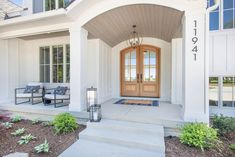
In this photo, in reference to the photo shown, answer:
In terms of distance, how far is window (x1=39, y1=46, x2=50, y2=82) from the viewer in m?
6.95

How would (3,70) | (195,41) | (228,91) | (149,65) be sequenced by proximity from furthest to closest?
(149,65) < (3,70) < (228,91) < (195,41)

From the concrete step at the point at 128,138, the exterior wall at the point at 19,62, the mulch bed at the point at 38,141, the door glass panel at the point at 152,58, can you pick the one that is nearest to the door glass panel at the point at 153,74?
the door glass panel at the point at 152,58

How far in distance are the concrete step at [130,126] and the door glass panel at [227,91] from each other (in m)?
3.01

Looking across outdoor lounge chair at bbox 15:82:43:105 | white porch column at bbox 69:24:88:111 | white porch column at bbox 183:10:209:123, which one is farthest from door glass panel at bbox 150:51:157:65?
outdoor lounge chair at bbox 15:82:43:105

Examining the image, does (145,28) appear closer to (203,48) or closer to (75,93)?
(203,48)

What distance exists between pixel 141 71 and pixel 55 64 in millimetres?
3839

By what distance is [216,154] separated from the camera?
3.09 meters

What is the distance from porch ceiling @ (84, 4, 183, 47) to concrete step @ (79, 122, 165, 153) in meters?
3.13

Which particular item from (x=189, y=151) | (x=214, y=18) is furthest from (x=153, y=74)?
(x=189, y=151)

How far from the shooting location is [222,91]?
5.21 m

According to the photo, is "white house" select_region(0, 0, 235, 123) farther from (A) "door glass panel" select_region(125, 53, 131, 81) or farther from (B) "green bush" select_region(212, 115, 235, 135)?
(B) "green bush" select_region(212, 115, 235, 135)

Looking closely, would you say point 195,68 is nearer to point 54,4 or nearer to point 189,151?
point 189,151

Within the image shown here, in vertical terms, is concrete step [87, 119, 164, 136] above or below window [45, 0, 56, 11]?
below

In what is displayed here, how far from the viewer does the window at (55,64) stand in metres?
6.55
